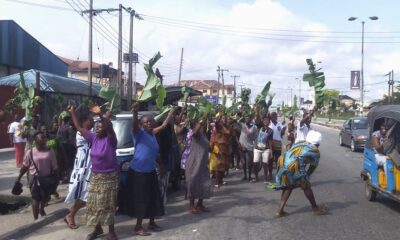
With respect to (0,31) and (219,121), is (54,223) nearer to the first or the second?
(219,121)

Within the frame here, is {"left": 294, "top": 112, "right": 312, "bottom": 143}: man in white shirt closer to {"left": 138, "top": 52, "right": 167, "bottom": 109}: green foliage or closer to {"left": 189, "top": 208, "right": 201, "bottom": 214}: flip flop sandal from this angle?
{"left": 189, "top": 208, "right": 201, "bottom": 214}: flip flop sandal

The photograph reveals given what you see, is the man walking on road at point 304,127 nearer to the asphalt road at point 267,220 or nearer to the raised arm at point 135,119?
the asphalt road at point 267,220

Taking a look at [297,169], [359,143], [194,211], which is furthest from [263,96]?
[359,143]

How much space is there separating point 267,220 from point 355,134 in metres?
14.3

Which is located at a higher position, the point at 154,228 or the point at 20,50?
the point at 20,50

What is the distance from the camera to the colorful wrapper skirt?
659 cm

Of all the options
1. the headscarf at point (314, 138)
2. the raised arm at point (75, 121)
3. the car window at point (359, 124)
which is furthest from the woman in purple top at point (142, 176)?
the car window at point (359, 124)

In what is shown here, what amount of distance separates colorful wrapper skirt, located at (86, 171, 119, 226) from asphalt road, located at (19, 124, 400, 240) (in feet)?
1.67

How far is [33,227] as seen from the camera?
748 centimetres

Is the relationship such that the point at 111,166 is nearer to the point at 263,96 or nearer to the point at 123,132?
the point at 123,132

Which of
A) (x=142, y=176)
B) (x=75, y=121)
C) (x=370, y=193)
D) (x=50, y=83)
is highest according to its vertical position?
(x=50, y=83)

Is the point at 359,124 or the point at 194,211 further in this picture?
the point at 359,124

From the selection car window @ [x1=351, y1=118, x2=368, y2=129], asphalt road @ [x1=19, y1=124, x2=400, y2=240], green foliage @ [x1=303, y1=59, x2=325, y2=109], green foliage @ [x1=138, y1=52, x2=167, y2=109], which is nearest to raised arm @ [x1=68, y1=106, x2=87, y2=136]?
green foliage @ [x1=138, y1=52, x2=167, y2=109]

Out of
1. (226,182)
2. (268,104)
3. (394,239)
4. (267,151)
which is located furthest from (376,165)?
(268,104)
